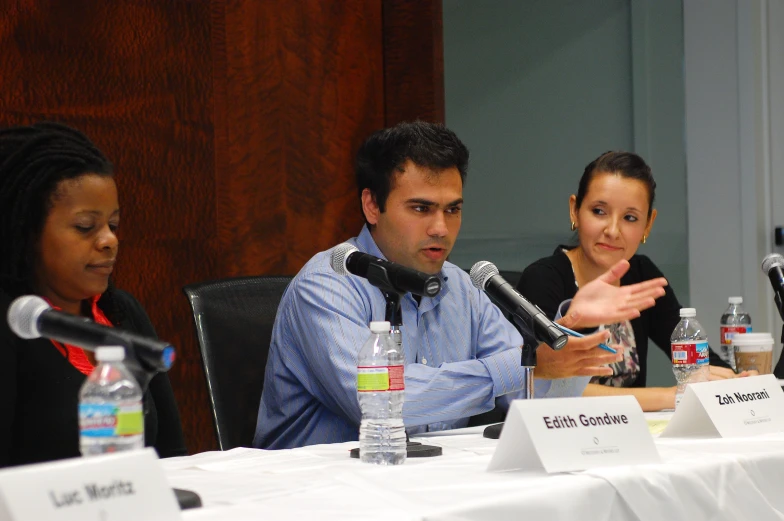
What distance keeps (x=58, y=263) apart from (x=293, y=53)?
1.70 m

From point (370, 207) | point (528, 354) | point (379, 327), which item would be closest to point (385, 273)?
point (379, 327)

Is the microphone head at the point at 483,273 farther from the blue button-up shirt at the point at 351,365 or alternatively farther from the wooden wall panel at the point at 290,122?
the wooden wall panel at the point at 290,122

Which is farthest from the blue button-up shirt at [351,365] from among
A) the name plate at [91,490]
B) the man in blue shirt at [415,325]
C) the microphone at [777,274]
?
the name plate at [91,490]

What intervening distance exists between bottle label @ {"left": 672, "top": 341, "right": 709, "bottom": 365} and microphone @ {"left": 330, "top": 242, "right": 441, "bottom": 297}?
864 millimetres

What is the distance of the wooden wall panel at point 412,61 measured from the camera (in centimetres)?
362

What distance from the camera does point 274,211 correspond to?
330 centimetres

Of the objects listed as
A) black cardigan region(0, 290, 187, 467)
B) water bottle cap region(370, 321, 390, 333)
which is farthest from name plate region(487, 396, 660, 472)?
black cardigan region(0, 290, 187, 467)

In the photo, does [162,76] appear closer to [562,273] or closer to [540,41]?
[562,273]

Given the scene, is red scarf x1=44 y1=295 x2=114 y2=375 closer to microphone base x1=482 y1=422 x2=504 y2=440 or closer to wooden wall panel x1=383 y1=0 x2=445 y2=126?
microphone base x1=482 y1=422 x2=504 y2=440

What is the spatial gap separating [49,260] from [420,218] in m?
0.83

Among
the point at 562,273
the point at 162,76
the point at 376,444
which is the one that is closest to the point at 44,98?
the point at 162,76

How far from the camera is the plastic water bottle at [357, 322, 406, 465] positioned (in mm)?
1474

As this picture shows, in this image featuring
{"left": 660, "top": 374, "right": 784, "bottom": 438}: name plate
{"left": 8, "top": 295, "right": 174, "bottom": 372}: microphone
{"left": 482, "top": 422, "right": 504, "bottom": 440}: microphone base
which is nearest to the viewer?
→ {"left": 8, "top": 295, "right": 174, "bottom": 372}: microphone

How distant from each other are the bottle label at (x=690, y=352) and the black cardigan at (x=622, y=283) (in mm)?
553
